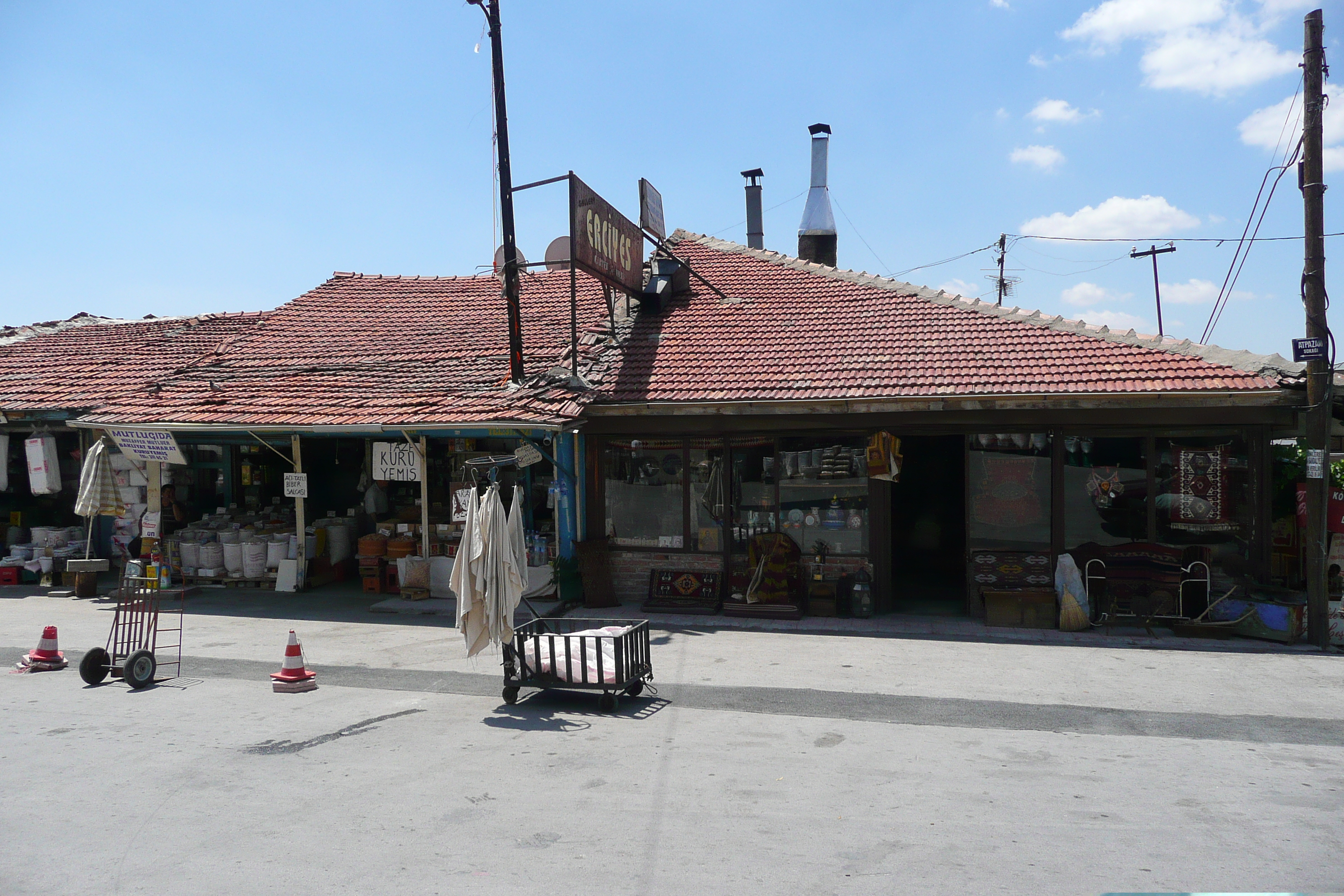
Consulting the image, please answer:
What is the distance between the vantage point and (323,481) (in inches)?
671

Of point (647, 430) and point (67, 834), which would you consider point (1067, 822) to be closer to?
point (67, 834)

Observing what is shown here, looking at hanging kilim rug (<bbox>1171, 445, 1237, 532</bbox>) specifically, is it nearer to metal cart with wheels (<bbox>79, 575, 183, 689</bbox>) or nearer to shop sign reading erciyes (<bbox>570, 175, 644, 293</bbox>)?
shop sign reading erciyes (<bbox>570, 175, 644, 293</bbox>)

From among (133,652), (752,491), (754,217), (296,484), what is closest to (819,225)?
(754,217)

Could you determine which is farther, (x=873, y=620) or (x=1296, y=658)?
(x=873, y=620)

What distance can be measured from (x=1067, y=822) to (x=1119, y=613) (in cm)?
714

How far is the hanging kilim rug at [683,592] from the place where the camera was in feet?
41.0

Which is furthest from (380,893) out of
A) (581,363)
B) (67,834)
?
(581,363)

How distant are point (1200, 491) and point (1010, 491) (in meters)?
2.36

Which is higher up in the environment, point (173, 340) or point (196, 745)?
point (173, 340)

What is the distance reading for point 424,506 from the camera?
1338 cm

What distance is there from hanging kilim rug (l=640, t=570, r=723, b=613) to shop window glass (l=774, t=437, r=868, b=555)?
4.53 feet

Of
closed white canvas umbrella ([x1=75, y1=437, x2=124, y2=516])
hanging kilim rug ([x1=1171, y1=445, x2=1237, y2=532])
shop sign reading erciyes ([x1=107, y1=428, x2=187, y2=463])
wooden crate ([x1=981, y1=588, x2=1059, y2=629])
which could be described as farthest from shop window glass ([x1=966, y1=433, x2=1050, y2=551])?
closed white canvas umbrella ([x1=75, y1=437, x2=124, y2=516])

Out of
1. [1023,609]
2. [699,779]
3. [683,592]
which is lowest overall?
[699,779]

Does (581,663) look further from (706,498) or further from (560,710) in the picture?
(706,498)
